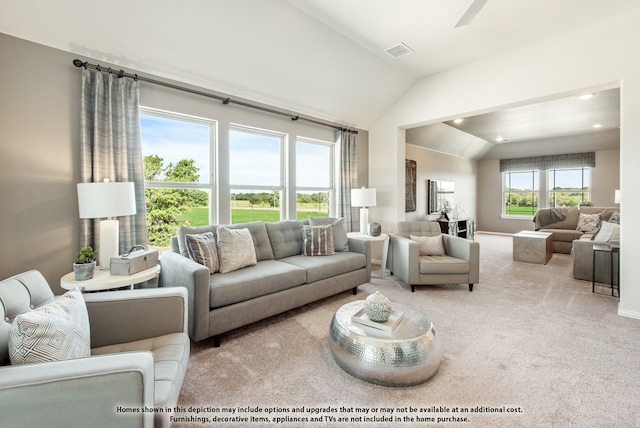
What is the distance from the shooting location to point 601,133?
268 inches

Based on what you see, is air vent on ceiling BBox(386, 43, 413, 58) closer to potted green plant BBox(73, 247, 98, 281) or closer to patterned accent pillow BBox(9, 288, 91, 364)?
potted green plant BBox(73, 247, 98, 281)

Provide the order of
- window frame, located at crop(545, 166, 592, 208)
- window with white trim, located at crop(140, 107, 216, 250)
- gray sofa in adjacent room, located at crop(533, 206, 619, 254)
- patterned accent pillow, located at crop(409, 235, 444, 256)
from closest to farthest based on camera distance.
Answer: window with white trim, located at crop(140, 107, 216, 250), patterned accent pillow, located at crop(409, 235, 444, 256), gray sofa in adjacent room, located at crop(533, 206, 619, 254), window frame, located at crop(545, 166, 592, 208)

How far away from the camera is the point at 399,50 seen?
3.67 metres

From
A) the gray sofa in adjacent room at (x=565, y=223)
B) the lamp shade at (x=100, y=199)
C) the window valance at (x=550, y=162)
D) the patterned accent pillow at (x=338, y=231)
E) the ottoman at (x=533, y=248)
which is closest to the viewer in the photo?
the lamp shade at (x=100, y=199)

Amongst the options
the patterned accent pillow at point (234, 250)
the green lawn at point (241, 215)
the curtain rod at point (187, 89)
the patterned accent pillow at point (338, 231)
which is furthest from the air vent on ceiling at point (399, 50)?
the patterned accent pillow at point (234, 250)

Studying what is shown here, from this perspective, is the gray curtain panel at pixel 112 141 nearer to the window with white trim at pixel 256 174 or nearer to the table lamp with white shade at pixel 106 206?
the table lamp with white shade at pixel 106 206

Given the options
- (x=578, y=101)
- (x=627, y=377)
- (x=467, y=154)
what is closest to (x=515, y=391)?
(x=627, y=377)

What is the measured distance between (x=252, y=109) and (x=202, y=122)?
683mm

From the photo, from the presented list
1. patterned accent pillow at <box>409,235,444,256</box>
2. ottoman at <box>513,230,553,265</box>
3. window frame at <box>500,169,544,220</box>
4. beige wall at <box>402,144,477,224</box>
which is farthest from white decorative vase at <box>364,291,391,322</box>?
window frame at <box>500,169,544,220</box>

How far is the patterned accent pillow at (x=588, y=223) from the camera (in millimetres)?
5945

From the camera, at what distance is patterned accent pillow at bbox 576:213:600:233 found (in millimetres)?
5945

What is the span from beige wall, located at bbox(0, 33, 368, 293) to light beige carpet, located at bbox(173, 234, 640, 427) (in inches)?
61.7

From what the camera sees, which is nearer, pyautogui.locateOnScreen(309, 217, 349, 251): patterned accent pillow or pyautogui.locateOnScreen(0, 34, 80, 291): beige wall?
pyautogui.locateOnScreen(0, 34, 80, 291): beige wall

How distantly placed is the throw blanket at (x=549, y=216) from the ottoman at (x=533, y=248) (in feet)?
4.75
